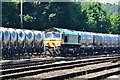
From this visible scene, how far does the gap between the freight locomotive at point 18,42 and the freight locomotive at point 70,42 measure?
2.90m

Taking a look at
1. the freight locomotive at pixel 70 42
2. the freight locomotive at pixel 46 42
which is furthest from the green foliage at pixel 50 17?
the freight locomotive at pixel 70 42

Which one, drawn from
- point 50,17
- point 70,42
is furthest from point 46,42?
point 50,17

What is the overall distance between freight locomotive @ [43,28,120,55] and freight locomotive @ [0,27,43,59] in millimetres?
2899

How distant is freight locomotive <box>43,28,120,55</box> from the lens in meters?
25.4

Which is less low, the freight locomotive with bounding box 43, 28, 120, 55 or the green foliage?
the green foliage

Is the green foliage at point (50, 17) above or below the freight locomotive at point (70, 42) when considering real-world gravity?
above

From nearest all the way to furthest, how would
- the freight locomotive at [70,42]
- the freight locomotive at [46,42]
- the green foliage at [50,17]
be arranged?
the freight locomotive at [46,42] < the freight locomotive at [70,42] < the green foliage at [50,17]

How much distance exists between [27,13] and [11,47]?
928 inches

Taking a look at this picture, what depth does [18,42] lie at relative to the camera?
89.1 ft

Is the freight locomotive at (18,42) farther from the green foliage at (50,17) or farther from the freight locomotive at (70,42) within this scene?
the green foliage at (50,17)

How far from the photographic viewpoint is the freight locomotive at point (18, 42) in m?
24.5

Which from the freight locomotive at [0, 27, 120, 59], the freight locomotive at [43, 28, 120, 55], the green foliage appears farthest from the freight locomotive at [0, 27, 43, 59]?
the green foliage

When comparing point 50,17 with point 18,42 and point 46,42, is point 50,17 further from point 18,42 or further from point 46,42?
point 46,42

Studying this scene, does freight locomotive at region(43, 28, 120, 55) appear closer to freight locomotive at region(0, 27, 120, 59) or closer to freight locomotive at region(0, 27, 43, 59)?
freight locomotive at region(0, 27, 120, 59)
